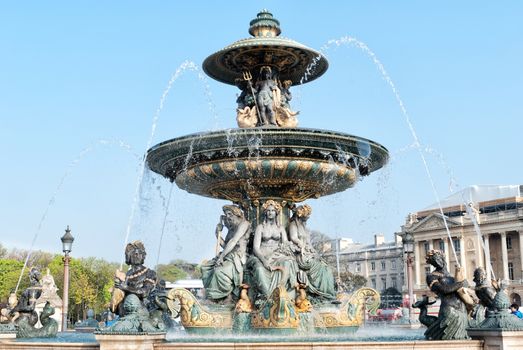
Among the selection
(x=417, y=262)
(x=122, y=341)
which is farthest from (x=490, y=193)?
(x=122, y=341)

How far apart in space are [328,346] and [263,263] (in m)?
3.78

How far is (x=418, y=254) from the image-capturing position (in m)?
103

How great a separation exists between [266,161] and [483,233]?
8960 centimetres

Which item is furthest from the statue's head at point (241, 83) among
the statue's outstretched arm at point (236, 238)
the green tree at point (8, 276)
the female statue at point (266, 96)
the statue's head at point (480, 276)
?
the green tree at point (8, 276)

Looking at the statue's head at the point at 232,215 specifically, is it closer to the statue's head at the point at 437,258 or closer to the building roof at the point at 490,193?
the statue's head at the point at 437,258

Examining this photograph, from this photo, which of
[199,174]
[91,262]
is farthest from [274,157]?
[91,262]

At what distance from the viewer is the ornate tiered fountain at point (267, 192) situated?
36.0 feet

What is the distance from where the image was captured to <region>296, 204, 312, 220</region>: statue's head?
40.3 feet

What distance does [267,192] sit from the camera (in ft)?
40.7

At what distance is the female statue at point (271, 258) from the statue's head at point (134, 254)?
2333 millimetres

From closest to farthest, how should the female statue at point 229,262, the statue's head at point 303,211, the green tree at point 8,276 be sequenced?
the female statue at point 229,262 < the statue's head at point 303,211 < the green tree at point 8,276

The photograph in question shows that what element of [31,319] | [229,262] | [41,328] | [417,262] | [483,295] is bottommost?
[41,328]

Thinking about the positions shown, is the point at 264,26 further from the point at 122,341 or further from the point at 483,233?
the point at 483,233

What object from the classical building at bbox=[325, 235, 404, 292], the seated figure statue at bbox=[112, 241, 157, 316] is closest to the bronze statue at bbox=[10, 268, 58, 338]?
the seated figure statue at bbox=[112, 241, 157, 316]
